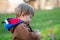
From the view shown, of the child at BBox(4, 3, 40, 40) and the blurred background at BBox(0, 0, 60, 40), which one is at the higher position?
the child at BBox(4, 3, 40, 40)

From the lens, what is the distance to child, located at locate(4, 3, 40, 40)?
4863 mm

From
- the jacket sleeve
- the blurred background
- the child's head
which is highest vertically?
the child's head

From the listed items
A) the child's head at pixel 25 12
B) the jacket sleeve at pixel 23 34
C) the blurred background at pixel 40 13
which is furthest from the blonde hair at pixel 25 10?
the blurred background at pixel 40 13

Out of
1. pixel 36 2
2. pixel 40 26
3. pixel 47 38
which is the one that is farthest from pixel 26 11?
pixel 36 2

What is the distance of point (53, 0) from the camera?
22.3 meters

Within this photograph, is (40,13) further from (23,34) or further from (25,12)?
(23,34)

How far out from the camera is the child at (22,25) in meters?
4.86

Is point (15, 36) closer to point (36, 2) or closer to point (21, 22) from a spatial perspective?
point (21, 22)

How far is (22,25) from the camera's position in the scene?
4910 millimetres

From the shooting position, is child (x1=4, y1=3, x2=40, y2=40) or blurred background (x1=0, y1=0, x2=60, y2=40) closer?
child (x1=4, y1=3, x2=40, y2=40)

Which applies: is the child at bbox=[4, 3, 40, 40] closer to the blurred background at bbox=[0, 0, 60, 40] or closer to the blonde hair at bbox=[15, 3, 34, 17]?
the blonde hair at bbox=[15, 3, 34, 17]

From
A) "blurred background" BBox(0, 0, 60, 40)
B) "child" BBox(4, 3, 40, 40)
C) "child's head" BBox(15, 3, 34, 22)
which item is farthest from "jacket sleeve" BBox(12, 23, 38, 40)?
"blurred background" BBox(0, 0, 60, 40)

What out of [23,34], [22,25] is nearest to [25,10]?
[22,25]

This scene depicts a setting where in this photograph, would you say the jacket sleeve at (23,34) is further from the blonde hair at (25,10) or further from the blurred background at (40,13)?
the blurred background at (40,13)
